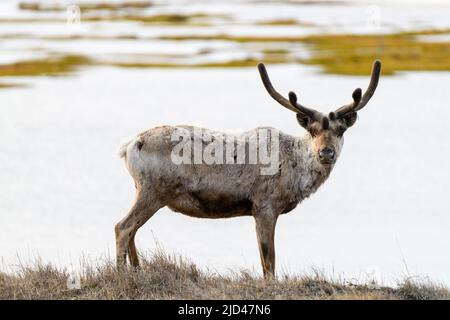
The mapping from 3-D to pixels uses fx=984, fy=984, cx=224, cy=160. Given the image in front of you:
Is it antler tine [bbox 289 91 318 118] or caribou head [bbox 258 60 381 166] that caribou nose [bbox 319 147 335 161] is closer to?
caribou head [bbox 258 60 381 166]

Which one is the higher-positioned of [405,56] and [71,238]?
[405,56]

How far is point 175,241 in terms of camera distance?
1406cm

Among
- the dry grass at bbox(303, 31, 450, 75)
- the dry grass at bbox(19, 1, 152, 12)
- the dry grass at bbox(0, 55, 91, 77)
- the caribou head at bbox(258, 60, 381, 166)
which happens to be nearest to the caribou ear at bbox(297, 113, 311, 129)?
the caribou head at bbox(258, 60, 381, 166)

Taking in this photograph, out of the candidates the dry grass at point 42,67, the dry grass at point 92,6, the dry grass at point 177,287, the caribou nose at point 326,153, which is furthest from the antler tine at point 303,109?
the dry grass at point 92,6

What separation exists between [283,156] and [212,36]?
4995 cm

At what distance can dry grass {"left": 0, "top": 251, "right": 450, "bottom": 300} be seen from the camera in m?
8.66

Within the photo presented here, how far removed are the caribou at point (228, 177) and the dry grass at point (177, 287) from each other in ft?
1.34

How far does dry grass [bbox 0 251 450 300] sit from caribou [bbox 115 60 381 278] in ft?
1.34

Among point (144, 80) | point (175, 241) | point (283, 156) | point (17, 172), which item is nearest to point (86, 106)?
point (144, 80)

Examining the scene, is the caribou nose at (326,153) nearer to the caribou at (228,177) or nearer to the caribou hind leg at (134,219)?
the caribou at (228,177)

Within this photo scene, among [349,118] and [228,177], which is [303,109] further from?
[228,177]

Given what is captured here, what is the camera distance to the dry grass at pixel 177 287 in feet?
28.4

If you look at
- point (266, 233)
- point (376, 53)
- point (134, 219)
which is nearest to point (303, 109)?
point (266, 233)

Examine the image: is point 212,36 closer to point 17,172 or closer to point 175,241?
point 17,172
